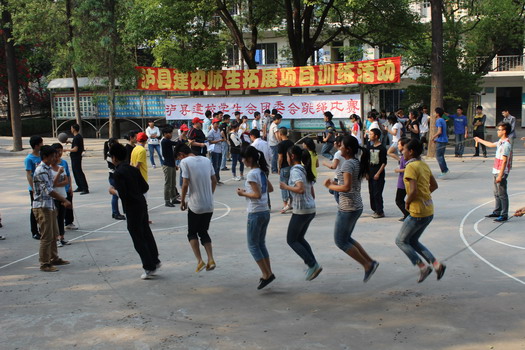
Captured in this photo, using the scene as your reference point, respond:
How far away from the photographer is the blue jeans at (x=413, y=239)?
23.9ft

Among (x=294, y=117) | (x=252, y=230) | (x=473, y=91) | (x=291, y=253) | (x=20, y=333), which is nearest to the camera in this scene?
(x=20, y=333)

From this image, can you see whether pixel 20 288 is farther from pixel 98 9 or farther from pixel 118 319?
pixel 98 9

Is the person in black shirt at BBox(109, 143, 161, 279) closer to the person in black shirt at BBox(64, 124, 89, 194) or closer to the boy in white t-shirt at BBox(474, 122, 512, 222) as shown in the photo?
the boy in white t-shirt at BBox(474, 122, 512, 222)

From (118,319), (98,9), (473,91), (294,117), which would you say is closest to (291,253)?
(118,319)

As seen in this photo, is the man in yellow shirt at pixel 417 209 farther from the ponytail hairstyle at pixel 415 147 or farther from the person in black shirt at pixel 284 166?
the person in black shirt at pixel 284 166

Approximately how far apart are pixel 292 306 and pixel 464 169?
39.6 ft

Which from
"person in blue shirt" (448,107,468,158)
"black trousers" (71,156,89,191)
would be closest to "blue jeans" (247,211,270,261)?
"black trousers" (71,156,89,191)

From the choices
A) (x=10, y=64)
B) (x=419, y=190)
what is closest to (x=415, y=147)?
(x=419, y=190)

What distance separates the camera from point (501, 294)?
275 inches

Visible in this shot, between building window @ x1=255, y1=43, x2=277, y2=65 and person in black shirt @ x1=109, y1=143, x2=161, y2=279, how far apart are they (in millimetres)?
32466

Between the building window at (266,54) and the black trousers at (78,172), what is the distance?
26.2 m

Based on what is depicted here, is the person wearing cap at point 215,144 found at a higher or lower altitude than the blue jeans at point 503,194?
higher

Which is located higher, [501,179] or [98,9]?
[98,9]

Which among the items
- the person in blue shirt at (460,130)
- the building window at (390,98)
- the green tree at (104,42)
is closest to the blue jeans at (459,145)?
the person in blue shirt at (460,130)
